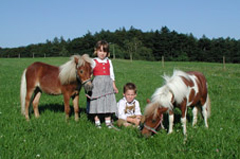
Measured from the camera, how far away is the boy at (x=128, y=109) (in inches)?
228

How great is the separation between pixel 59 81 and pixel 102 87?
1573 millimetres

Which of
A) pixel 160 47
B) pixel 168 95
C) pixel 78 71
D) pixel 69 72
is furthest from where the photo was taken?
pixel 160 47

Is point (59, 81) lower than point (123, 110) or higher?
higher

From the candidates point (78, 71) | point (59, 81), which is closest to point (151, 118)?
point (78, 71)

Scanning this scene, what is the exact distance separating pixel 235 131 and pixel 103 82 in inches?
127

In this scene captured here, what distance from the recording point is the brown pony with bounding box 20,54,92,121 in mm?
5500

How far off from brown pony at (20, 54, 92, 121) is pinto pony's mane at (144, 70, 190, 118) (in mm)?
1613

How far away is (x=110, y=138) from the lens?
473cm

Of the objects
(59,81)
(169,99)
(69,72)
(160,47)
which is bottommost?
(169,99)

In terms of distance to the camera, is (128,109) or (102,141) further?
(128,109)

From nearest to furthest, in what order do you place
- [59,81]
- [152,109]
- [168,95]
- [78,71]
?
[152,109] → [168,95] → [78,71] → [59,81]

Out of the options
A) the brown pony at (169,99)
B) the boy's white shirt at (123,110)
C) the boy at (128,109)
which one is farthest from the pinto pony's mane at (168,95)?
the boy's white shirt at (123,110)

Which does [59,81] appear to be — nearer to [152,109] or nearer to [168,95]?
[152,109]

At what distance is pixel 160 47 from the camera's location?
82.1m
